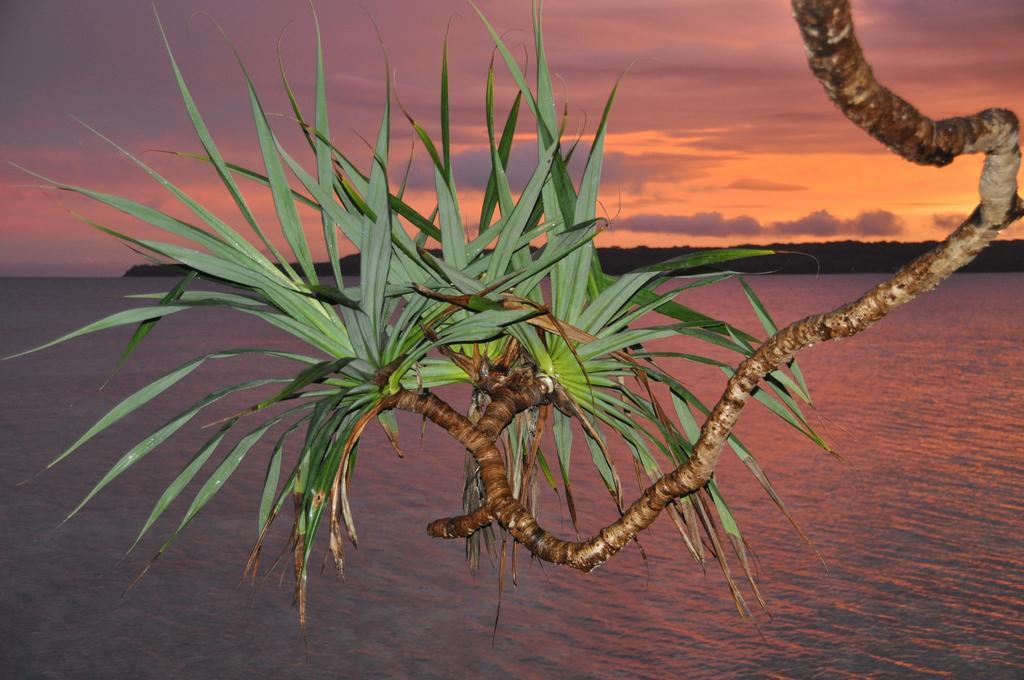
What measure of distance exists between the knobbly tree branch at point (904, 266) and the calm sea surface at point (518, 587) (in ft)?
13.6

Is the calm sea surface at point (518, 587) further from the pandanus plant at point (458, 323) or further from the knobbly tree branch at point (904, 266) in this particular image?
the knobbly tree branch at point (904, 266)

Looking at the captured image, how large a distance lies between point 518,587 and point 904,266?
8.41 metres

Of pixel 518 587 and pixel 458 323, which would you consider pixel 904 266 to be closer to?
pixel 458 323

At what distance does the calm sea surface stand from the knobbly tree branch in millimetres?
4159

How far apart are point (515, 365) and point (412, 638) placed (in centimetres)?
643

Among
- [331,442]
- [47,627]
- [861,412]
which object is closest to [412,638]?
[47,627]

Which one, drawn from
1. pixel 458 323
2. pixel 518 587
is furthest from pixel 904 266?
pixel 518 587

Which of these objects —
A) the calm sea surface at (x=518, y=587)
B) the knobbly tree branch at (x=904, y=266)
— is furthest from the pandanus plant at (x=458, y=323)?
the calm sea surface at (x=518, y=587)

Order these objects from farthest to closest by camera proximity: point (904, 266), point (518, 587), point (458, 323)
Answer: point (518, 587), point (458, 323), point (904, 266)

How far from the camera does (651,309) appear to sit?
2268 millimetres

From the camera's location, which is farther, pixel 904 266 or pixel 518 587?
pixel 518 587

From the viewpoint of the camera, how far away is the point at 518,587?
922 centimetres

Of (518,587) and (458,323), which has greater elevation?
(458,323)

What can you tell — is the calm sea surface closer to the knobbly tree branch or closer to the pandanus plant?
the pandanus plant
